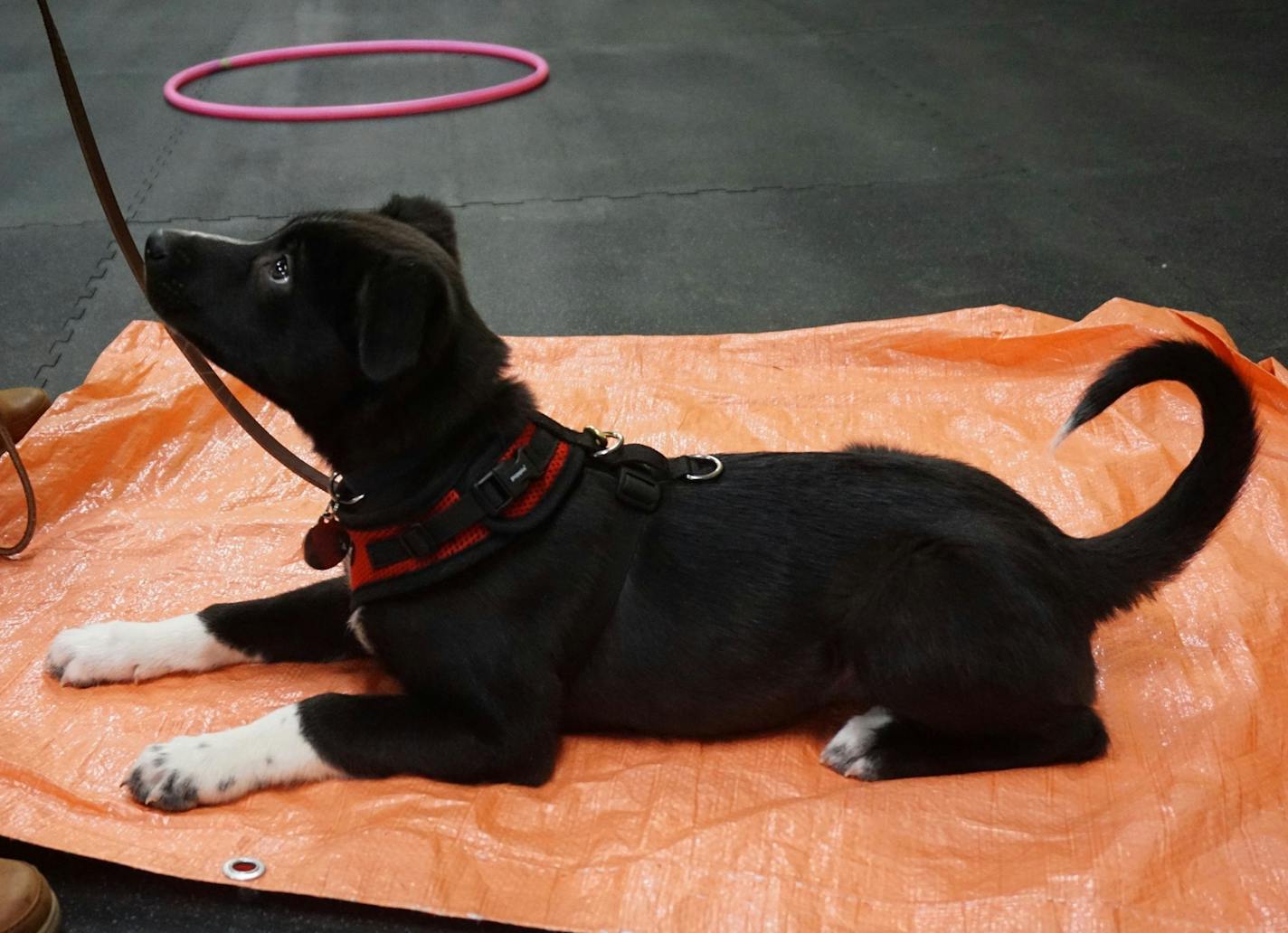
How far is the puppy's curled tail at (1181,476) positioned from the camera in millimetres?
1802

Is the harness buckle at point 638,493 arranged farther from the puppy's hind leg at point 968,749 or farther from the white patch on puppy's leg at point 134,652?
the white patch on puppy's leg at point 134,652

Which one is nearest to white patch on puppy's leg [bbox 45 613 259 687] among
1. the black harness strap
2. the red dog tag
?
the red dog tag

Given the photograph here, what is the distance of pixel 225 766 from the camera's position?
175 centimetres

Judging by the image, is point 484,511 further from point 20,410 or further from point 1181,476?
point 20,410

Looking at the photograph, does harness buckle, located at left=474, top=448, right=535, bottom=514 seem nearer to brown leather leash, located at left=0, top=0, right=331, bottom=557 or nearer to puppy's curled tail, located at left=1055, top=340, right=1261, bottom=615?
brown leather leash, located at left=0, top=0, right=331, bottom=557

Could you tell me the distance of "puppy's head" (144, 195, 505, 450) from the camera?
68.2 inches

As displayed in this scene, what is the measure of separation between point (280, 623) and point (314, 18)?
6507 mm

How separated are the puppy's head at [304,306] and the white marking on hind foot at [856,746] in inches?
32.4

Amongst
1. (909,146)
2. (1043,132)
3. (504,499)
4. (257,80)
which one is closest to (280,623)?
(504,499)

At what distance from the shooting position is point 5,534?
251 cm

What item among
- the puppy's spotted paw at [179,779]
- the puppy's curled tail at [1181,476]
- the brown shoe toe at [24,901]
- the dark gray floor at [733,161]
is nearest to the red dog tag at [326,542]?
the puppy's spotted paw at [179,779]

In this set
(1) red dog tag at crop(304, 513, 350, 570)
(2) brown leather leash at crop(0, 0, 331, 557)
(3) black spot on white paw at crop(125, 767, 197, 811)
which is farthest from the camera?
(2) brown leather leash at crop(0, 0, 331, 557)

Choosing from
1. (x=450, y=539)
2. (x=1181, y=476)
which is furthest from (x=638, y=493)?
(x=1181, y=476)

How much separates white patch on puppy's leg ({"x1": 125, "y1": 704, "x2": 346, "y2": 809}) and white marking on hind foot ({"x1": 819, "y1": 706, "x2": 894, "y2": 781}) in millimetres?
777
